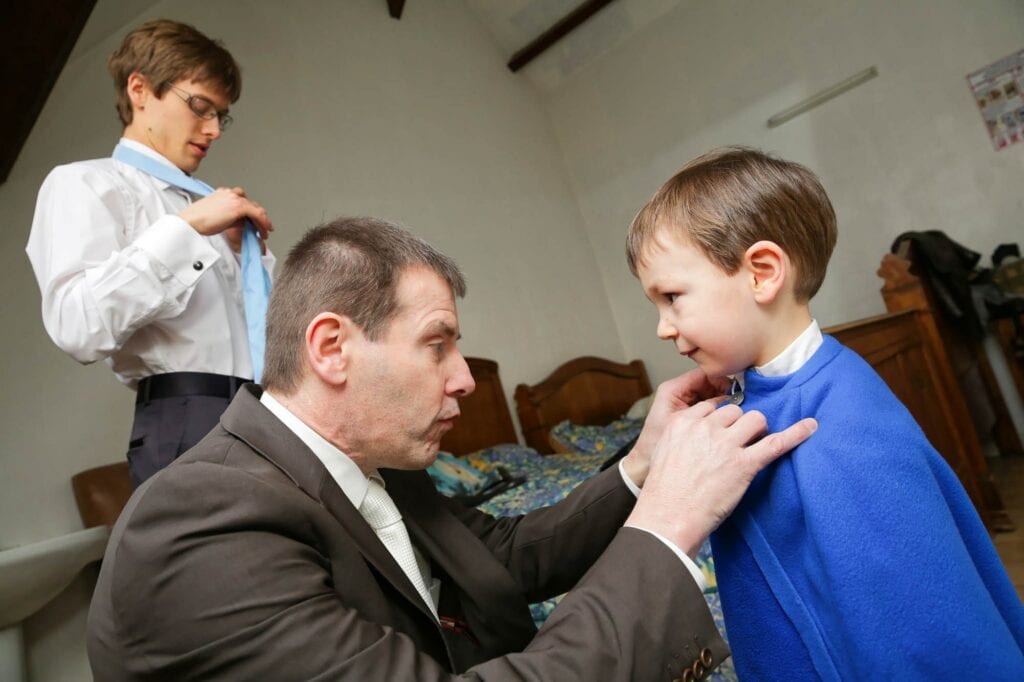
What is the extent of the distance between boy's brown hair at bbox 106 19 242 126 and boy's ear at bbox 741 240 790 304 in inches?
48.7

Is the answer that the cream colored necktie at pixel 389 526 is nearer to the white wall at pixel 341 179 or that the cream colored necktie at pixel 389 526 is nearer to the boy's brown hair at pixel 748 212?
the boy's brown hair at pixel 748 212

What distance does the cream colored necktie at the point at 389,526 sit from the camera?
940 mm

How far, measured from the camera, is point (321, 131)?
369 centimetres

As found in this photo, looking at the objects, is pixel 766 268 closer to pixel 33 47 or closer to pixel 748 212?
pixel 748 212

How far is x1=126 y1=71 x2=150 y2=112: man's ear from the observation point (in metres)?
1.37

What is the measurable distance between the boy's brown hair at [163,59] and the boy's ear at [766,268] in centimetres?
124

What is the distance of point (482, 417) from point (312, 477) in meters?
3.15

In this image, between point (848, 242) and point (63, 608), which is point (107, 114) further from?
point (848, 242)

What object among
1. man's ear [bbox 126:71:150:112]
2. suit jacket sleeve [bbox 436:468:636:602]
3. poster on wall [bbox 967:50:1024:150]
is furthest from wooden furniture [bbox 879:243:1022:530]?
man's ear [bbox 126:71:150:112]

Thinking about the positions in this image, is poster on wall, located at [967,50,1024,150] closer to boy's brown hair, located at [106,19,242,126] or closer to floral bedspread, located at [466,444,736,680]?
floral bedspread, located at [466,444,736,680]

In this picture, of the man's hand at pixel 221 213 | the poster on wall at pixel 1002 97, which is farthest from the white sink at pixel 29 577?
the poster on wall at pixel 1002 97

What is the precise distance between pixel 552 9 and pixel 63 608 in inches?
193

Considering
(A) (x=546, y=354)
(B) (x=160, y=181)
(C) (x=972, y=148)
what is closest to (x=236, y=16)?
(B) (x=160, y=181)

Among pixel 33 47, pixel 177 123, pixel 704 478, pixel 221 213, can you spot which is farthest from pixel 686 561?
pixel 33 47
